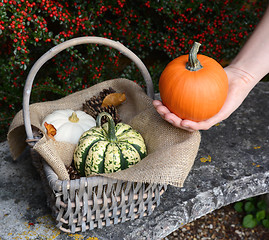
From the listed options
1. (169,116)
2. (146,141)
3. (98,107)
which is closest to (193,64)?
(169,116)

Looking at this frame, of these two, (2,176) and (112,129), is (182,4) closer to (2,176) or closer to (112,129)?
(112,129)

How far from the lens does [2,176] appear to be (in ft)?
5.29

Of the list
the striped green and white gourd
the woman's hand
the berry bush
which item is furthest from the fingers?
the berry bush

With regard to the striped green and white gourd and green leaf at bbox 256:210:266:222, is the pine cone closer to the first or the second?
the striped green and white gourd

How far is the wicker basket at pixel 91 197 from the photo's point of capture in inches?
45.8

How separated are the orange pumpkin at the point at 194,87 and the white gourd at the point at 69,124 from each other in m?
0.41

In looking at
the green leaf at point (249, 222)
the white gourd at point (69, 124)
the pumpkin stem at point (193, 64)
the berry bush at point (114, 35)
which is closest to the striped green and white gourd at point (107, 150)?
the white gourd at point (69, 124)

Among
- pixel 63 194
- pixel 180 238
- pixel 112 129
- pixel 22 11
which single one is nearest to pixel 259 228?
pixel 180 238

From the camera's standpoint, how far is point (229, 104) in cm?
143

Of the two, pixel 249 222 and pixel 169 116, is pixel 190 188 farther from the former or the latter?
pixel 249 222

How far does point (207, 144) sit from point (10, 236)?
1.08 m

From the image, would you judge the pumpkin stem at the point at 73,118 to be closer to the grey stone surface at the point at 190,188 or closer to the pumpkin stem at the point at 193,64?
the grey stone surface at the point at 190,188

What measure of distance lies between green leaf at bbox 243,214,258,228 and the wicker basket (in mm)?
909

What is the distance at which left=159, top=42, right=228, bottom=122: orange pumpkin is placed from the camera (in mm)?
1265
